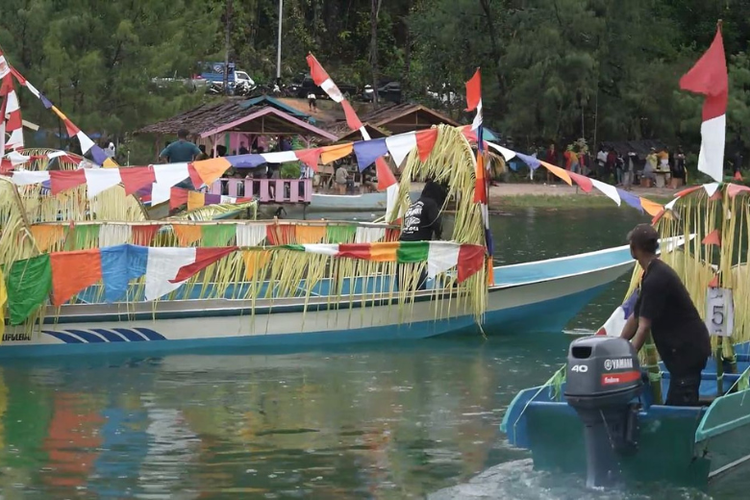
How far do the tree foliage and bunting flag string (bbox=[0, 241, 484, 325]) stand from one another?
2272 centimetres

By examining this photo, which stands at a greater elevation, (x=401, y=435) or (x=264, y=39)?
(x=264, y=39)

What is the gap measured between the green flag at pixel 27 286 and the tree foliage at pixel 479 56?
22.9m

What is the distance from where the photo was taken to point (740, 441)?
9180 millimetres

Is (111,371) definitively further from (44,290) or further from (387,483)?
(387,483)

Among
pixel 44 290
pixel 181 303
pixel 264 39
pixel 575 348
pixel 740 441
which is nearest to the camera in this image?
pixel 575 348

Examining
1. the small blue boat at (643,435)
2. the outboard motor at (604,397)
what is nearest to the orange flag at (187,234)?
the small blue boat at (643,435)

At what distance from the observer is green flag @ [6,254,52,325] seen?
1322cm

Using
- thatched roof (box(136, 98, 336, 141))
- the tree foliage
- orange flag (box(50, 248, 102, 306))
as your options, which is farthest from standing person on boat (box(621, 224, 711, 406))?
the tree foliage

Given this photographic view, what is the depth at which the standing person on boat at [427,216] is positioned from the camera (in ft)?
50.0

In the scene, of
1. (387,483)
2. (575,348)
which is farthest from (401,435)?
(575,348)

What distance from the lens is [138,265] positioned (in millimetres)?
13758

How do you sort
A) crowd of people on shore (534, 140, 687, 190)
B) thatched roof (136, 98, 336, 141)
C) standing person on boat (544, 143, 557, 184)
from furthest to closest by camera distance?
standing person on boat (544, 143, 557, 184) → crowd of people on shore (534, 140, 687, 190) → thatched roof (136, 98, 336, 141)

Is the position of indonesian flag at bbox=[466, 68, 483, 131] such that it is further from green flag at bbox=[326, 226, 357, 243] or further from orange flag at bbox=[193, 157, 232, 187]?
orange flag at bbox=[193, 157, 232, 187]

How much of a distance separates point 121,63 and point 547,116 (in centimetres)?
1646
